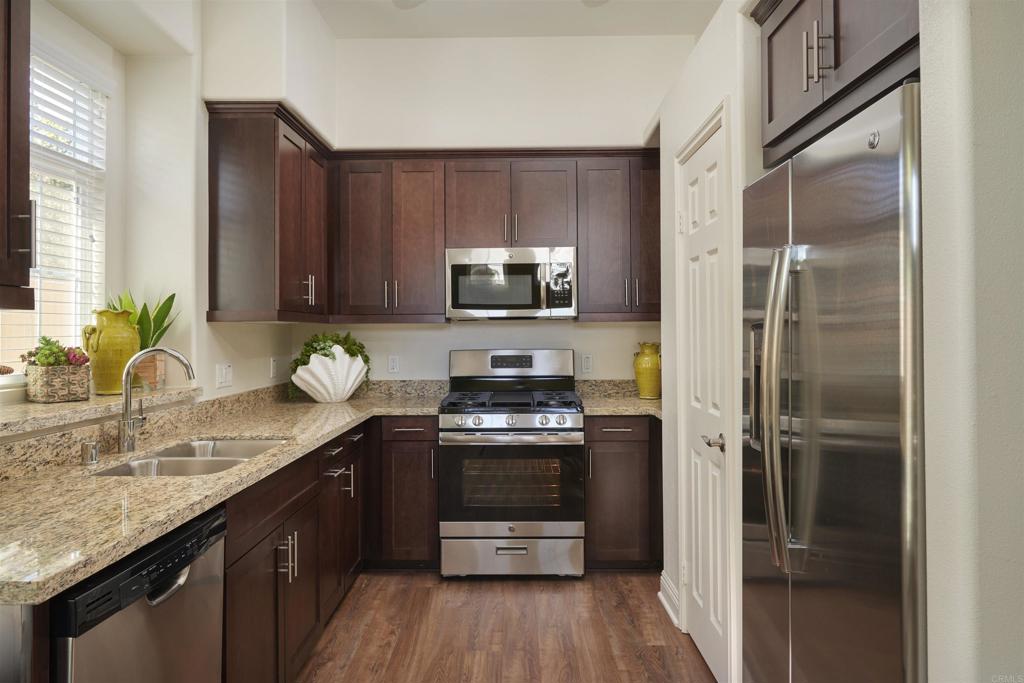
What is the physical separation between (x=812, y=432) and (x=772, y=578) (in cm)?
50

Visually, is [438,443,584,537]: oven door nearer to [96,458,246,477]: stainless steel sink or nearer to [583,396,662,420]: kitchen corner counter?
[583,396,662,420]: kitchen corner counter

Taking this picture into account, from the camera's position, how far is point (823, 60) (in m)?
1.44

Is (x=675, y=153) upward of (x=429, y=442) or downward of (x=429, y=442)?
upward

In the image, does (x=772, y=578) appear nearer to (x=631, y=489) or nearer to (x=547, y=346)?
(x=631, y=489)

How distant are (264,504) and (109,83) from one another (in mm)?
1920

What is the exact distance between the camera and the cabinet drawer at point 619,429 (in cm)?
316

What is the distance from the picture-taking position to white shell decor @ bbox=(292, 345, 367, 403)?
330 centimetres

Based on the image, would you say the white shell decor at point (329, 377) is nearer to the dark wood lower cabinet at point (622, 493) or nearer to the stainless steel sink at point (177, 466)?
the stainless steel sink at point (177, 466)

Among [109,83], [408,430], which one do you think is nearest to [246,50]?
[109,83]

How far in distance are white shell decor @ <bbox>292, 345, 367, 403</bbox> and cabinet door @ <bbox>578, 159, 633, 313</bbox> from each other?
4.58 feet

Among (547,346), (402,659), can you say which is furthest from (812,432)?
(547,346)

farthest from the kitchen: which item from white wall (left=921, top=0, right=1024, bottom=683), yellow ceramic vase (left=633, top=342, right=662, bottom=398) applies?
yellow ceramic vase (left=633, top=342, right=662, bottom=398)

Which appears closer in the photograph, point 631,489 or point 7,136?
point 7,136

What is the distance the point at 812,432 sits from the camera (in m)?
→ 1.33
